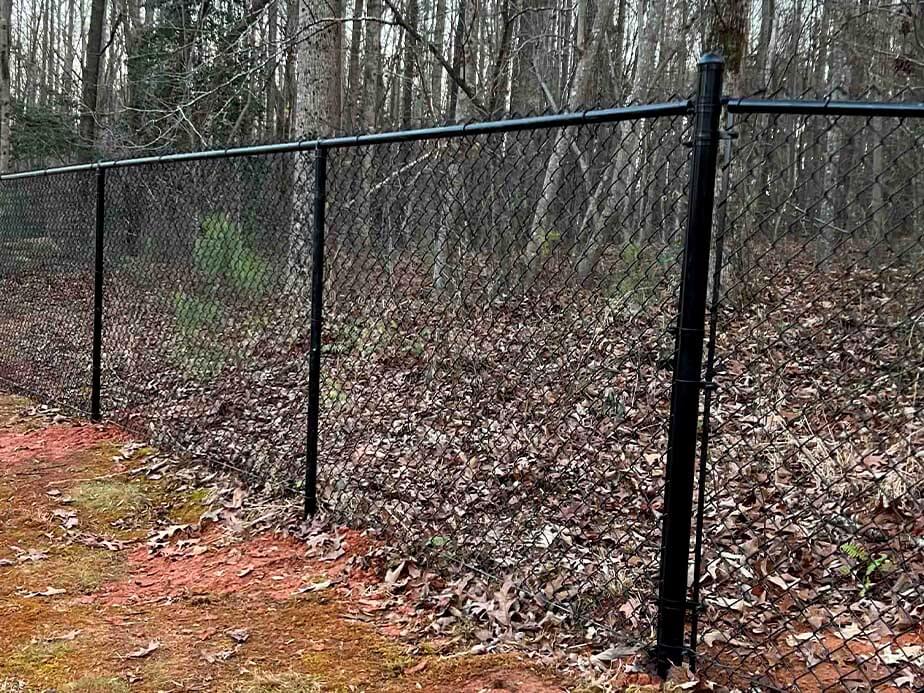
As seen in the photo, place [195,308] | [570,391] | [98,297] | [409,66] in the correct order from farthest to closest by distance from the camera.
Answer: [409,66] → [195,308] → [98,297] → [570,391]

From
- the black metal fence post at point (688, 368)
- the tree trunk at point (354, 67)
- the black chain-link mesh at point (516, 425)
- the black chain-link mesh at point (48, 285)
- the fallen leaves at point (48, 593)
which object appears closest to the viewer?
the black metal fence post at point (688, 368)

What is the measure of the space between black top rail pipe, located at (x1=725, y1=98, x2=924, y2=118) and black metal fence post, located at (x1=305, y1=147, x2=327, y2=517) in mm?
2120

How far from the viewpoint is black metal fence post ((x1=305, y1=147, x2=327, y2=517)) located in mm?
3857

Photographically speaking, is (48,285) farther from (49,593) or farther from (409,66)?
(409,66)

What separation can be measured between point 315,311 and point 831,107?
8.35ft

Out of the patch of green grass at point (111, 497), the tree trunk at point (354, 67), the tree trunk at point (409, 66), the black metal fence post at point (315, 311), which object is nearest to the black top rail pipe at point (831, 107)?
the black metal fence post at point (315, 311)

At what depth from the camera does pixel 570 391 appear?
223 inches

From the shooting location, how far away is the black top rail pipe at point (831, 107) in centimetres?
216

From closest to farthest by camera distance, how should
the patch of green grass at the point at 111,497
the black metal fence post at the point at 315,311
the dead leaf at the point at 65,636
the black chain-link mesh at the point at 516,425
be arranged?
the dead leaf at the point at 65,636
the black chain-link mesh at the point at 516,425
the black metal fence post at the point at 315,311
the patch of green grass at the point at 111,497

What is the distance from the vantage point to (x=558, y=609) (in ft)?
10.2

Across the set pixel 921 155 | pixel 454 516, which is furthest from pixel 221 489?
pixel 921 155

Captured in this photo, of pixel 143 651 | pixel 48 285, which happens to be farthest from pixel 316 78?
pixel 143 651

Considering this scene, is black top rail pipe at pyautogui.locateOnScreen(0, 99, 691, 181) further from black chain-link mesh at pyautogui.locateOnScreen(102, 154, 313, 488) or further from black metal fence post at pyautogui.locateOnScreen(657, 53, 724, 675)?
black chain-link mesh at pyautogui.locateOnScreen(102, 154, 313, 488)

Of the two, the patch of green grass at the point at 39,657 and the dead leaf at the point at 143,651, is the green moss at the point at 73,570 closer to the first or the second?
the patch of green grass at the point at 39,657
